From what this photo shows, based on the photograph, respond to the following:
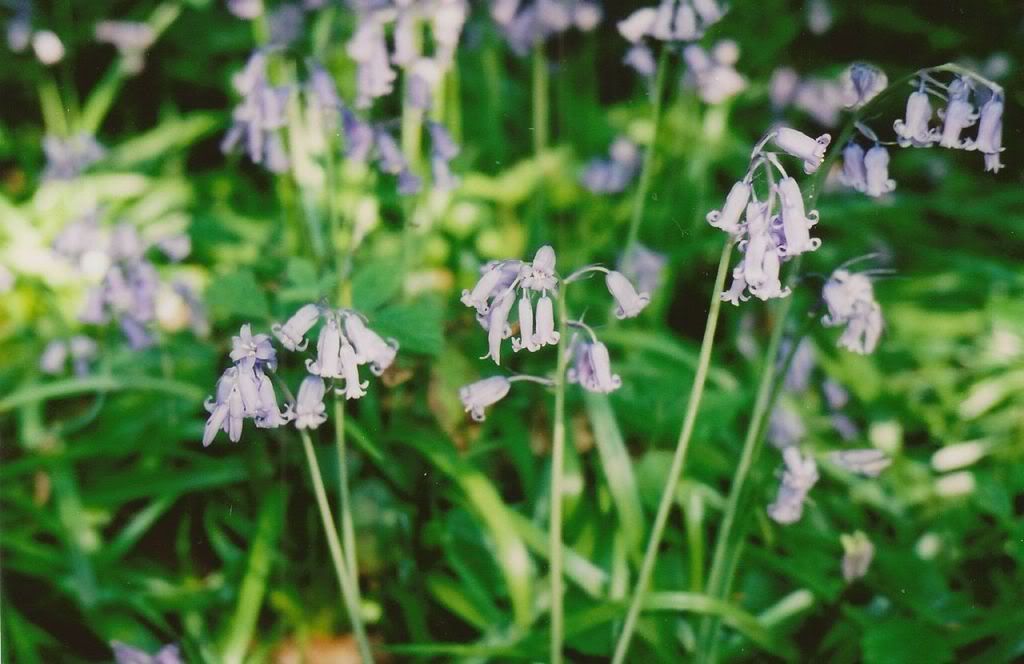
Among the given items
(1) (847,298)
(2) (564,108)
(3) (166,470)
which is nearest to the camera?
(1) (847,298)

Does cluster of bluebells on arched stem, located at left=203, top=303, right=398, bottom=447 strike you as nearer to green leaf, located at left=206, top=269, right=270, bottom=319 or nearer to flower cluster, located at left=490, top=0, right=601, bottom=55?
green leaf, located at left=206, top=269, right=270, bottom=319

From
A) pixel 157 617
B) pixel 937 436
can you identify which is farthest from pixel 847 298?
pixel 157 617

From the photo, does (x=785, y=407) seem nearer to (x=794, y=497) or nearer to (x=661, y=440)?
(x=661, y=440)

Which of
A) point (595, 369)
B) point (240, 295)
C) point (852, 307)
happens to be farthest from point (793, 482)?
point (240, 295)

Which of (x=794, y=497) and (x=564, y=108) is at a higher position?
(x=564, y=108)

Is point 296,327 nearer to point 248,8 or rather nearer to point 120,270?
point 120,270

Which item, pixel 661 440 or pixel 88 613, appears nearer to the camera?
pixel 88 613

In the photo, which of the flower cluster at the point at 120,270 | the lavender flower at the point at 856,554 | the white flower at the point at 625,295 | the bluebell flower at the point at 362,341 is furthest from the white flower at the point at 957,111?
the flower cluster at the point at 120,270
